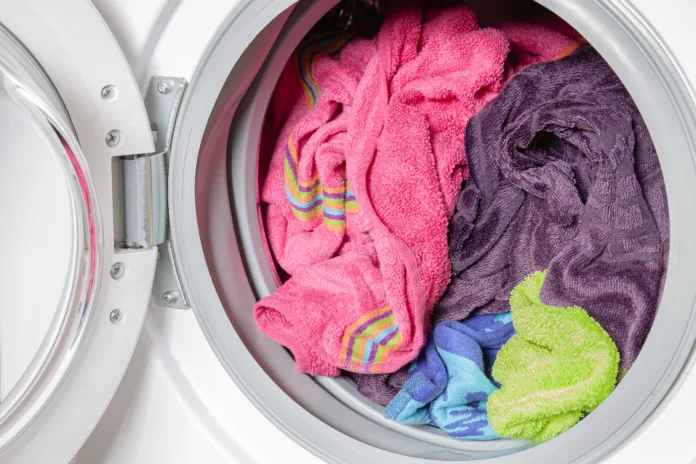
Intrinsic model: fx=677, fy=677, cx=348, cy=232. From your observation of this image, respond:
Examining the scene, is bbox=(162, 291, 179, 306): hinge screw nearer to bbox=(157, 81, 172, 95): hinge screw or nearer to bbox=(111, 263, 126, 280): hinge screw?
bbox=(111, 263, 126, 280): hinge screw

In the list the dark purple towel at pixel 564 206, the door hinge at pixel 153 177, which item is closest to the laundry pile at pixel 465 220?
the dark purple towel at pixel 564 206

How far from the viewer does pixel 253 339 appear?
31.1 inches

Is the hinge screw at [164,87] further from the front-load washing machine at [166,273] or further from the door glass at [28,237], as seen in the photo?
the door glass at [28,237]

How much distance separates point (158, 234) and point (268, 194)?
0.55 ft

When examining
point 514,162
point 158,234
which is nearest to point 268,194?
point 158,234

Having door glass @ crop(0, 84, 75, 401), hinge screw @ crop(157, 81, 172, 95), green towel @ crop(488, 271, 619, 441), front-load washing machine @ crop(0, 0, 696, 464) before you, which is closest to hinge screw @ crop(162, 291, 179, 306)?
front-load washing machine @ crop(0, 0, 696, 464)

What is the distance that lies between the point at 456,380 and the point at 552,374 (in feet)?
0.47

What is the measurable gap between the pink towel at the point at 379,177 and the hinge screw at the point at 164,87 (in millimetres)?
165

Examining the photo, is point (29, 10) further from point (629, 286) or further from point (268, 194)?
point (629, 286)

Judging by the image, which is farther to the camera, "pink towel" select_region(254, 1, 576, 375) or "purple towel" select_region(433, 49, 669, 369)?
"pink towel" select_region(254, 1, 576, 375)

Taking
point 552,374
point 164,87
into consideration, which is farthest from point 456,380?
point 164,87

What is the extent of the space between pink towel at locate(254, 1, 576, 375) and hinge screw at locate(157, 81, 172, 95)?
16 centimetres

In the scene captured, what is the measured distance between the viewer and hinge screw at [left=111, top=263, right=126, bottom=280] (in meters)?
0.70

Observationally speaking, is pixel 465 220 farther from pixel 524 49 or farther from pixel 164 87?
pixel 164 87
